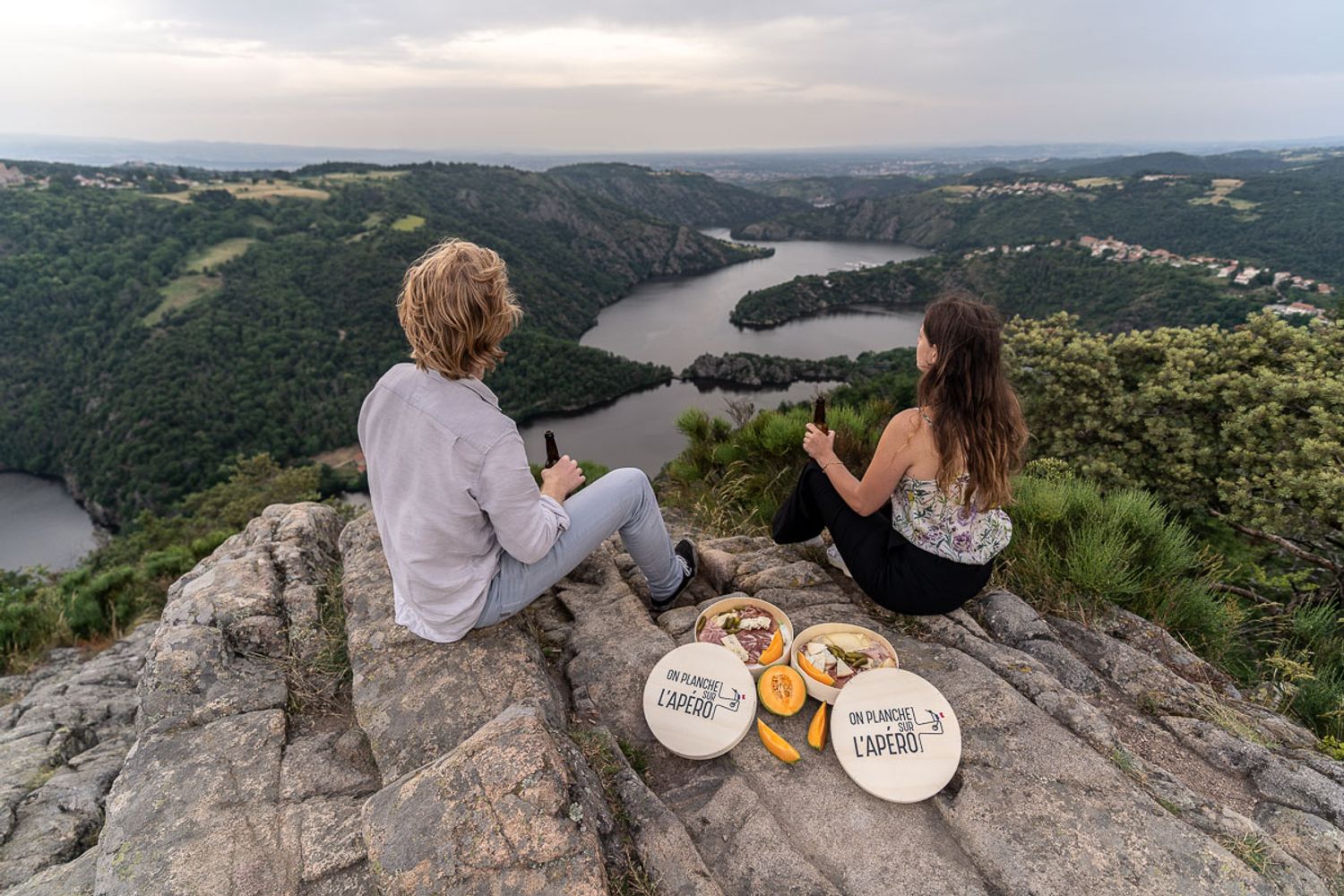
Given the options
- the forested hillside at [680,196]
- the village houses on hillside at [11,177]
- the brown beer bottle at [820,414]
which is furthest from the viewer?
the forested hillside at [680,196]

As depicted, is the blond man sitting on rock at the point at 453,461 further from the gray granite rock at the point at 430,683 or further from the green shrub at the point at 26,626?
the green shrub at the point at 26,626

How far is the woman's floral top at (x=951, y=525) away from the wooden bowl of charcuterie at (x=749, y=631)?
0.72 m

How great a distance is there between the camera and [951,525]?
2.37 meters

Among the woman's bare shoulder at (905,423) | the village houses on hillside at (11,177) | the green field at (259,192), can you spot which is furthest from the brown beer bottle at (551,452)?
the village houses on hillside at (11,177)

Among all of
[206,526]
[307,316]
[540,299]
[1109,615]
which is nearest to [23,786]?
[1109,615]

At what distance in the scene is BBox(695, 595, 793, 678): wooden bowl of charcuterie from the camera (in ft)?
7.45

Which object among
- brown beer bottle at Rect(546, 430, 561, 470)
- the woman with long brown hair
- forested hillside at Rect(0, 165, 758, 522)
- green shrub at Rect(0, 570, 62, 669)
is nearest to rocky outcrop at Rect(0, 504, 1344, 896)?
the woman with long brown hair

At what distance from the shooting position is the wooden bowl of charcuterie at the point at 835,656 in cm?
212

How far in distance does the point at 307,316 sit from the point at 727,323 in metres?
48.7

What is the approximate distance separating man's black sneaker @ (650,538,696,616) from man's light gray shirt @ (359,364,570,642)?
1.08m

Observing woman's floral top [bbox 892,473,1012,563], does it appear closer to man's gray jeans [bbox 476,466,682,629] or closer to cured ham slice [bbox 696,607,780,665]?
cured ham slice [bbox 696,607,780,665]

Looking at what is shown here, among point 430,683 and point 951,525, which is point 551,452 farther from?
point 951,525

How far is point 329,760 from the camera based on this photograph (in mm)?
1965

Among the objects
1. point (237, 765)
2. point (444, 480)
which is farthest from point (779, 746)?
point (237, 765)
